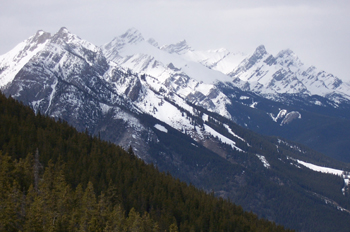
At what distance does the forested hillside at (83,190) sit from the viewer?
102 metres

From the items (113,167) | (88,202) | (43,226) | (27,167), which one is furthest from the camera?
(113,167)

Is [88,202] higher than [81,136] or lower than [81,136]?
lower

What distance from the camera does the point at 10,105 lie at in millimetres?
188750

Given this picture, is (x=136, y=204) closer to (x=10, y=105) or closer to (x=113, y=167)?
(x=113, y=167)

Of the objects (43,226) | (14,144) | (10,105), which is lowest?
(43,226)

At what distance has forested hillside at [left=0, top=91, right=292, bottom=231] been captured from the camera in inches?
4011

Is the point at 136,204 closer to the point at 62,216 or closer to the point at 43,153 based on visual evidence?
the point at 43,153

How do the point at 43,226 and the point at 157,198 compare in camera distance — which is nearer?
the point at 43,226

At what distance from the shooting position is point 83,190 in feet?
448

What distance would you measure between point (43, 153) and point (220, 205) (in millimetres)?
58849

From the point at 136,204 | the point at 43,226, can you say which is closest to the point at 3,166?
the point at 43,226

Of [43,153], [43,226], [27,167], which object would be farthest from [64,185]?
[43,226]

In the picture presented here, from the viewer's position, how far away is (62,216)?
100938mm

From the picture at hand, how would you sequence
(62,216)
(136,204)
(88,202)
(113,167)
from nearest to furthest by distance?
(62,216) < (88,202) < (136,204) < (113,167)
